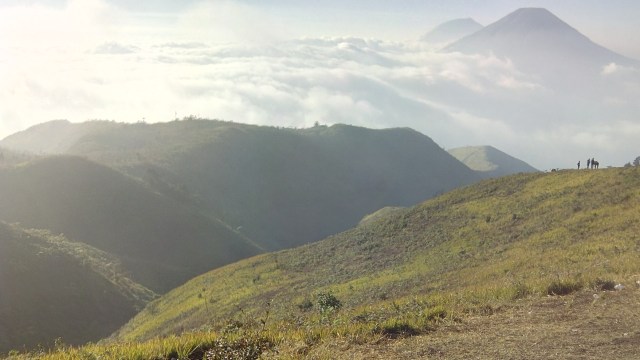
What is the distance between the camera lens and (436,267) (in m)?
36.0

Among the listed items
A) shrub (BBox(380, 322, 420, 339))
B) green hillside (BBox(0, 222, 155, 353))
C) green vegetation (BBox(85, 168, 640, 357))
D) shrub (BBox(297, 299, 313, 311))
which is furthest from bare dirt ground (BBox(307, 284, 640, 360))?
green hillside (BBox(0, 222, 155, 353))

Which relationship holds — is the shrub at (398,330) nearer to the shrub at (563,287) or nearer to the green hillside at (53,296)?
the shrub at (563,287)

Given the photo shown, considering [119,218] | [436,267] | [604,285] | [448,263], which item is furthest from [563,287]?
[119,218]

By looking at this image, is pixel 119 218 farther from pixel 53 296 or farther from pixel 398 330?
pixel 398 330

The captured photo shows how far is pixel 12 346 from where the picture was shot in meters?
49.1

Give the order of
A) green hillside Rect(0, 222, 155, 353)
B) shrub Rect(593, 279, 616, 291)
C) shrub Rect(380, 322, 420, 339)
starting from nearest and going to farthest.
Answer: shrub Rect(380, 322, 420, 339) < shrub Rect(593, 279, 616, 291) < green hillside Rect(0, 222, 155, 353)

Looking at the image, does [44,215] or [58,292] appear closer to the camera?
[58,292]

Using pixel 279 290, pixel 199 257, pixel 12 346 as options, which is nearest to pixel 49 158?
pixel 199 257

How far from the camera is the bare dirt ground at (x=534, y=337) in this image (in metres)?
10.0

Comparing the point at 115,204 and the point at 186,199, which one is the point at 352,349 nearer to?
the point at 115,204

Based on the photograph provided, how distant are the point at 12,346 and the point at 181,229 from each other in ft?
278

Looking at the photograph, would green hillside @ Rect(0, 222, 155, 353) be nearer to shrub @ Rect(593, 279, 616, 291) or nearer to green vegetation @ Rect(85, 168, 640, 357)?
green vegetation @ Rect(85, 168, 640, 357)

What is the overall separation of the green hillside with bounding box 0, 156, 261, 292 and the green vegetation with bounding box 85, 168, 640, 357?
53915 millimetres

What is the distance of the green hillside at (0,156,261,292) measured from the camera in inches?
4294
